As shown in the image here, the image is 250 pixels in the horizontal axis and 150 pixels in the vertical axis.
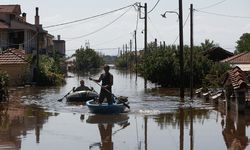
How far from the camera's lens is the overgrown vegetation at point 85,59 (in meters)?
117

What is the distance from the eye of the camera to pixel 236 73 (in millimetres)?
24266

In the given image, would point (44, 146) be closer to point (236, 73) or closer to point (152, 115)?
point (152, 115)

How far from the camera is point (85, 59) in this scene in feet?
391

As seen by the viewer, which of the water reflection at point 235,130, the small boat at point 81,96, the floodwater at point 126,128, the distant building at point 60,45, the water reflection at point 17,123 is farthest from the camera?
the distant building at point 60,45

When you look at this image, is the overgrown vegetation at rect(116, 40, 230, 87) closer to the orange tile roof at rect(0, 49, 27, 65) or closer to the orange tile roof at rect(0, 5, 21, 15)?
the orange tile roof at rect(0, 49, 27, 65)

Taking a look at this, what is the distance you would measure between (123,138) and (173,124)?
413 centimetres

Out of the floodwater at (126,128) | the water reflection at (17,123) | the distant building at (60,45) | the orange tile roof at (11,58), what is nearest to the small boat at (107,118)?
the floodwater at (126,128)

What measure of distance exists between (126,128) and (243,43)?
7193 centimetres

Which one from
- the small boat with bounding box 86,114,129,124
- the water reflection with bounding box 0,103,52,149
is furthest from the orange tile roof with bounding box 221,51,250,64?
the small boat with bounding box 86,114,129,124

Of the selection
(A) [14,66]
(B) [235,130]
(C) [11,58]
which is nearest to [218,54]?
(A) [14,66]

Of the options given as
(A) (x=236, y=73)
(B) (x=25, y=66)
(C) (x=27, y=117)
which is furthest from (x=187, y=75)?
(C) (x=27, y=117)

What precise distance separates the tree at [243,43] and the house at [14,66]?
146 ft

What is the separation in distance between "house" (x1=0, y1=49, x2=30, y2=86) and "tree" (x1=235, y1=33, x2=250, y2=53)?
44.4m

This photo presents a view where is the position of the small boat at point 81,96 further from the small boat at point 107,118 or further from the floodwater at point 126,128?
the small boat at point 107,118
